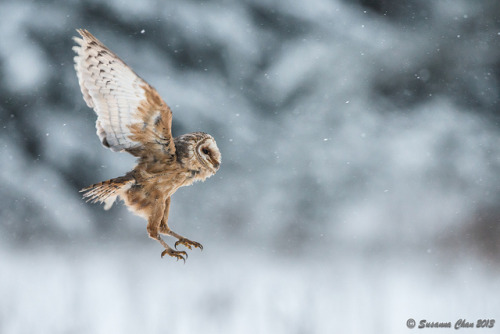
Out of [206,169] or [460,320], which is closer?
[206,169]

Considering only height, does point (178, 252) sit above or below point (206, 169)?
below

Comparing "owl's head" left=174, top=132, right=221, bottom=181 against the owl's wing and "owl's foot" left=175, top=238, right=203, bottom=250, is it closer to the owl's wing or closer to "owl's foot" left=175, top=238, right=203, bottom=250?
the owl's wing

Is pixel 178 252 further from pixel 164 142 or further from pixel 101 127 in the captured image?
pixel 101 127

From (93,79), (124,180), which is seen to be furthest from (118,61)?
(124,180)

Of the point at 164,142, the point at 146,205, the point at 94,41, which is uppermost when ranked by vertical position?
the point at 94,41

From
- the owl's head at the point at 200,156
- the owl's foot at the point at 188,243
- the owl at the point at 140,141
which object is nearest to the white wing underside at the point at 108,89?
the owl at the point at 140,141

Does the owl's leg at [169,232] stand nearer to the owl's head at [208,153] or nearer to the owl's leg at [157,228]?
the owl's leg at [157,228]

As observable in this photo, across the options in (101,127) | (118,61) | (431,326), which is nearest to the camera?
(118,61)

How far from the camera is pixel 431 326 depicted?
16.0ft

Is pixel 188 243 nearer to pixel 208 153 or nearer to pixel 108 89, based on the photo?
pixel 208 153

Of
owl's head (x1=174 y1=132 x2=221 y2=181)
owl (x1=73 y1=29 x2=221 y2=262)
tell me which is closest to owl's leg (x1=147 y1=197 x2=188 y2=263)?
owl (x1=73 y1=29 x2=221 y2=262)

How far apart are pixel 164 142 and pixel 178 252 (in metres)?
0.57

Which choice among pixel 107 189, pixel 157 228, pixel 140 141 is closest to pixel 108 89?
pixel 140 141

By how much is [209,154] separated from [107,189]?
560 millimetres
